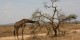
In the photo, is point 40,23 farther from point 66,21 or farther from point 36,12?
point 66,21

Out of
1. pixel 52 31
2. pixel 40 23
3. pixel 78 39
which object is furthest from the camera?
pixel 52 31

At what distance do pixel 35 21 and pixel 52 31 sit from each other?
16.7ft

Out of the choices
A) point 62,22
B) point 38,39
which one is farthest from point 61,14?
point 38,39

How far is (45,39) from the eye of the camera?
3181 cm

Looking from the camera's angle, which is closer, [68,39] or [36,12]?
[68,39]

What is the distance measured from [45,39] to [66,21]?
675 cm

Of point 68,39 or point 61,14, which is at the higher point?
point 61,14

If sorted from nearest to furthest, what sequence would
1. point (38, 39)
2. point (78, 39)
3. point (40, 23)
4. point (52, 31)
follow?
point (78, 39) < point (38, 39) < point (40, 23) < point (52, 31)

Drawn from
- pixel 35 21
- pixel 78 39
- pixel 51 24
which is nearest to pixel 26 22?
pixel 35 21

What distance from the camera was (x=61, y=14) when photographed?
36344 millimetres

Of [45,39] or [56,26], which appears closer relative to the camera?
[45,39]

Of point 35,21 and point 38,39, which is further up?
point 35,21

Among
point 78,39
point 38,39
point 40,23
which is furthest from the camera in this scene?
point 40,23

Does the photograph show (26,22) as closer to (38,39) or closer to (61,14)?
(38,39)
